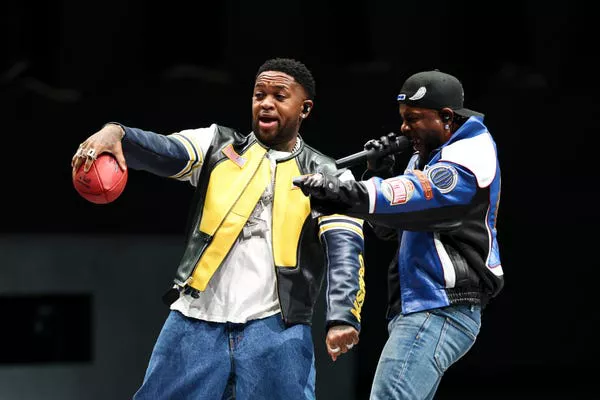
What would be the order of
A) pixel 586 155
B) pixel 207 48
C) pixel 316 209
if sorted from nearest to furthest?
pixel 316 209
pixel 207 48
pixel 586 155

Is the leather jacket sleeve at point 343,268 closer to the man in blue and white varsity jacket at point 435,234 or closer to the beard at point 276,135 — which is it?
the man in blue and white varsity jacket at point 435,234

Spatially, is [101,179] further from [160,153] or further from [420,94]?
[420,94]

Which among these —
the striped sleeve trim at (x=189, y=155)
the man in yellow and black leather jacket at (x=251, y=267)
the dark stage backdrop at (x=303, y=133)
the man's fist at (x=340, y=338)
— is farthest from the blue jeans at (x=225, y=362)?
the dark stage backdrop at (x=303, y=133)

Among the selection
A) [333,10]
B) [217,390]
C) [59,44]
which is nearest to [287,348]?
[217,390]

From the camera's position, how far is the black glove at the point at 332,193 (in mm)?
2949

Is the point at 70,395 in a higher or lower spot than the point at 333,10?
lower

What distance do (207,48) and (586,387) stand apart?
333 cm

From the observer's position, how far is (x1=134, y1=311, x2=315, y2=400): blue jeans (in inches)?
130

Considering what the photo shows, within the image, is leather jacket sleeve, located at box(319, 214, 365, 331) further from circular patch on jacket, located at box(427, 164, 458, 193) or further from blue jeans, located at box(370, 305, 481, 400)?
circular patch on jacket, located at box(427, 164, 458, 193)

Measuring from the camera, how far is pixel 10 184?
18.5ft

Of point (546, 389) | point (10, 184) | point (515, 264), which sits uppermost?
point (10, 184)

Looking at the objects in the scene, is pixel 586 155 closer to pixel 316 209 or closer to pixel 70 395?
pixel 70 395

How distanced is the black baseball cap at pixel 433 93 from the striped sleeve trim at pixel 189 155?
2.13 ft

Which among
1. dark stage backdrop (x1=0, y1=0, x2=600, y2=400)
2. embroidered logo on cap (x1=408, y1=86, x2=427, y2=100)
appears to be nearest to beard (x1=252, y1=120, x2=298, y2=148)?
embroidered logo on cap (x1=408, y1=86, x2=427, y2=100)
